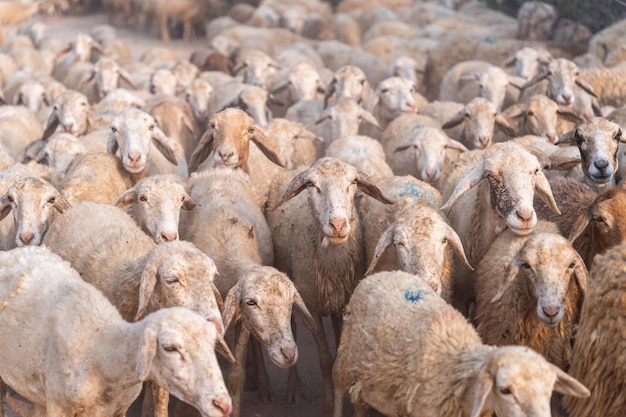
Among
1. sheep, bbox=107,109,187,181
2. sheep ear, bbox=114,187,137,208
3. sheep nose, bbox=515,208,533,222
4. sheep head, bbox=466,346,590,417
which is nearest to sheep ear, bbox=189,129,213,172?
sheep, bbox=107,109,187,181

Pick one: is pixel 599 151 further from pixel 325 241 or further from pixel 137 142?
pixel 137 142

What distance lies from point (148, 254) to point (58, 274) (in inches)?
21.5

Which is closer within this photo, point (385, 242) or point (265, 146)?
point (385, 242)

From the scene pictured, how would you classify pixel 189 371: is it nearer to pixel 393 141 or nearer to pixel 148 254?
pixel 148 254

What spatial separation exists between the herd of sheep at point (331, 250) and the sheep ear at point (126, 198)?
1cm

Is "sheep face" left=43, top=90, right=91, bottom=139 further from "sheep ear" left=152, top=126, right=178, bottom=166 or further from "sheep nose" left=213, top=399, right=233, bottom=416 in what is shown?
"sheep nose" left=213, top=399, right=233, bottom=416

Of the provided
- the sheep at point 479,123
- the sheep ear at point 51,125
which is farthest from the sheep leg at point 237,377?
the sheep ear at point 51,125

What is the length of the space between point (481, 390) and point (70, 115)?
20.1 ft

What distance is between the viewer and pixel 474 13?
61.8 ft

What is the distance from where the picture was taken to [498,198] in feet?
18.9

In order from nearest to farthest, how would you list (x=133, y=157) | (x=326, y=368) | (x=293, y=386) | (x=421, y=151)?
(x=326, y=368) → (x=293, y=386) → (x=133, y=157) → (x=421, y=151)

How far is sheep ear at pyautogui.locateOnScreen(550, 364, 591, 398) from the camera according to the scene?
388 cm

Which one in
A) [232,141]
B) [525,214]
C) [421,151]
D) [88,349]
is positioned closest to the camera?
[88,349]

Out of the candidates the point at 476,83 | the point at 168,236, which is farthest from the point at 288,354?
the point at 476,83
